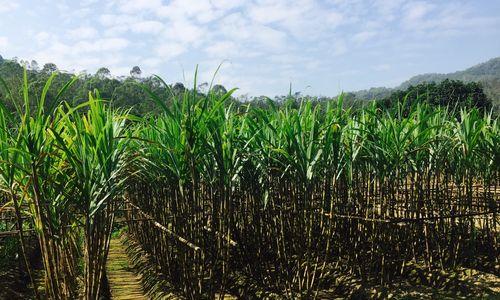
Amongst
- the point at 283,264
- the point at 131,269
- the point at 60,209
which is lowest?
the point at 131,269

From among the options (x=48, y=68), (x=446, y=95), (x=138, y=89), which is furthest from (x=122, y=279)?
(x=48, y=68)

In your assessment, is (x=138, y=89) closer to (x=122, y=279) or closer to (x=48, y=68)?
(x=48, y=68)

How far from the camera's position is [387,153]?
3850 millimetres

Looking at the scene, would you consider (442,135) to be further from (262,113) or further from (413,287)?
(262,113)

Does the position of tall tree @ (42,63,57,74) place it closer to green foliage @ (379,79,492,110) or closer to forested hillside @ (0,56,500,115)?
forested hillside @ (0,56,500,115)

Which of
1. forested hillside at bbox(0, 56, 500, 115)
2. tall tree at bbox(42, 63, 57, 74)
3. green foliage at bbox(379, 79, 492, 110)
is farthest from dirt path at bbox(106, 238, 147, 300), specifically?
tall tree at bbox(42, 63, 57, 74)

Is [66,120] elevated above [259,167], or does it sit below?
above

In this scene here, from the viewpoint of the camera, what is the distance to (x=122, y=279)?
5.85 m

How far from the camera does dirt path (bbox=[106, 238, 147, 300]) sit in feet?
16.8

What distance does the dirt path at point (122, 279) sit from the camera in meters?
5.12

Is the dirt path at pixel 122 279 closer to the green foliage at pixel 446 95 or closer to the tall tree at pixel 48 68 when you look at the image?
the green foliage at pixel 446 95

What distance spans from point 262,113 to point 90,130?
5.05 ft

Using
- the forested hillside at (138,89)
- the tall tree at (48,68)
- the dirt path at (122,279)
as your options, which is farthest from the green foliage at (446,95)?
the tall tree at (48,68)

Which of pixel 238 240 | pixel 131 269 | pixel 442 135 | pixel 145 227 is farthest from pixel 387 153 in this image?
pixel 131 269
